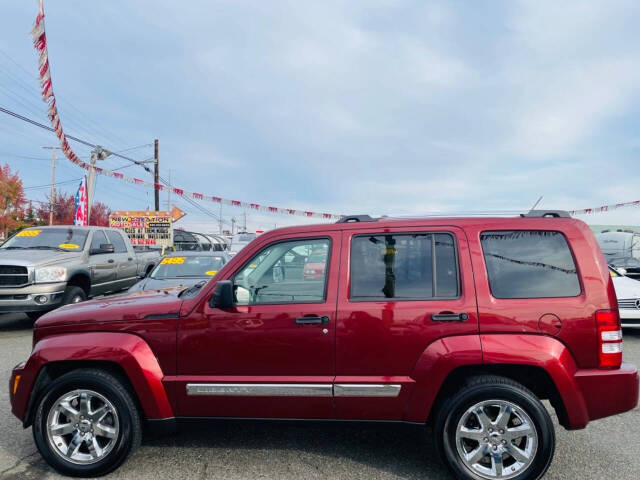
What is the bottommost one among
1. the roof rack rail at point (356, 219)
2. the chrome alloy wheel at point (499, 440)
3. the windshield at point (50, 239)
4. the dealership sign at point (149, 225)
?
the chrome alloy wheel at point (499, 440)

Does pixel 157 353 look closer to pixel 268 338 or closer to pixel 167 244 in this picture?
pixel 268 338

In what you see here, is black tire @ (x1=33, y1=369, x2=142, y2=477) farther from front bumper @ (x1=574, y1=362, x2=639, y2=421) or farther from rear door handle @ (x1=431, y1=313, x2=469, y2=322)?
front bumper @ (x1=574, y1=362, x2=639, y2=421)

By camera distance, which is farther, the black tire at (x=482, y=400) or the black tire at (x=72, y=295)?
the black tire at (x=72, y=295)

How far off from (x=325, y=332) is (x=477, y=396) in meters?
1.05

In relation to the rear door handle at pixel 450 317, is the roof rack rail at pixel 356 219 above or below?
above

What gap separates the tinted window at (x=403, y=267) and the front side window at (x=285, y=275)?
249 millimetres

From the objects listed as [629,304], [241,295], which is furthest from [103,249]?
[629,304]

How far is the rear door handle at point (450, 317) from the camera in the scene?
2.90 metres

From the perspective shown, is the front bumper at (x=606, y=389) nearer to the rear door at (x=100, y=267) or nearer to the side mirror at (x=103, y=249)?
the rear door at (x=100, y=267)

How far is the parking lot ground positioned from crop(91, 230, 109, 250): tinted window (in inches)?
220

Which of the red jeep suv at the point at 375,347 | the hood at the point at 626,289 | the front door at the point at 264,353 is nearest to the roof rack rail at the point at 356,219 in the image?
the red jeep suv at the point at 375,347

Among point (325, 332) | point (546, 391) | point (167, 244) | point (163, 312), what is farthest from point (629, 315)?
point (167, 244)

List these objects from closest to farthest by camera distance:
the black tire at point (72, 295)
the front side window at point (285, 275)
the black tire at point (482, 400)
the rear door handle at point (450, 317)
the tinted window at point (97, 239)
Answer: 1. the black tire at point (482, 400)
2. the rear door handle at point (450, 317)
3. the front side window at point (285, 275)
4. the black tire at point (72, 295)
5. the tinted window at point (97, 239)

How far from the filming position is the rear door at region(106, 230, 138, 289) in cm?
997
